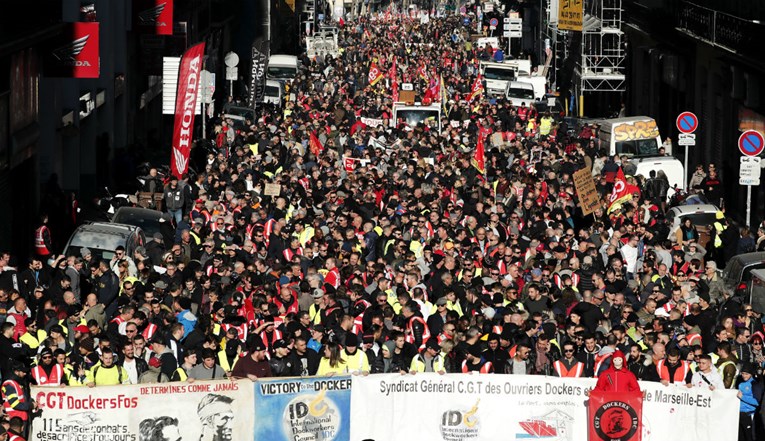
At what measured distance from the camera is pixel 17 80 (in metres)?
32.2

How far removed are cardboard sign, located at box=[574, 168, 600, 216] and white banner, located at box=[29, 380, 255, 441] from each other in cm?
Answer: 1345

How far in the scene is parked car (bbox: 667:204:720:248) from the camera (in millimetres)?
29125

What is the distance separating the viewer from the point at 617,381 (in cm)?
1672

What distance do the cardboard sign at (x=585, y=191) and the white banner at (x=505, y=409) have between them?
41.1ft


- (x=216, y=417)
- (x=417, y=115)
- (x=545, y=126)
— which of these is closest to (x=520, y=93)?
(x=417, y=115)

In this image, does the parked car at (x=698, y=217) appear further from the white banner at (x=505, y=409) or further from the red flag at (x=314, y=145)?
the white banner at (x=505, y=409)

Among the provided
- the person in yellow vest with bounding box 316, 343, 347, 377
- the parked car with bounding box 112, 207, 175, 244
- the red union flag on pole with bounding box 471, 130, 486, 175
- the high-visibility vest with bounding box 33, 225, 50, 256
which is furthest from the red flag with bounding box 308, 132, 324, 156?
the person in yellow vest with bounding box 316, 343, 347, 377

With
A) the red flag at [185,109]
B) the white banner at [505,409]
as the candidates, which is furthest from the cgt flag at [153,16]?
the white banner at [505,409]

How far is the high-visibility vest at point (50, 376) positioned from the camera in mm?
17016

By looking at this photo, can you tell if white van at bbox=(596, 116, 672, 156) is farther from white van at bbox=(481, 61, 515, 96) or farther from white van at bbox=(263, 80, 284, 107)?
white van at bbox=(481, 61, 515, 96)

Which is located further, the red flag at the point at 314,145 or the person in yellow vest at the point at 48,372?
the red flag at the point at 314,145

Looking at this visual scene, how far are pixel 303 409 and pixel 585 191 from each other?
43.9ft

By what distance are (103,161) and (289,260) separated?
62.8 feet

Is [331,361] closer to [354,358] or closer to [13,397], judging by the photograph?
[354,358]
